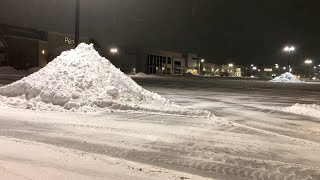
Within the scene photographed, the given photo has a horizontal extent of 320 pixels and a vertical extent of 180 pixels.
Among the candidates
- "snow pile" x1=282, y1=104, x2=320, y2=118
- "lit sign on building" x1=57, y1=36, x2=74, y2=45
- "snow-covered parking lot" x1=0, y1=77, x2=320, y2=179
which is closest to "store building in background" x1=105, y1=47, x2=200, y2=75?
"lit sign on building" x1=57, y1=36, x2=74, y2=45

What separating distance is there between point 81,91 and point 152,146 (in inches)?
276

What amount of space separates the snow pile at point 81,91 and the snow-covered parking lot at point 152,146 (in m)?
0.86

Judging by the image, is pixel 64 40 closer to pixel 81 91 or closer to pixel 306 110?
pixel 81 91

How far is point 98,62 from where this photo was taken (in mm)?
18016

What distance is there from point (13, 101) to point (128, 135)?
6789 mm

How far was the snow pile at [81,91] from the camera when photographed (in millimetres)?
15250

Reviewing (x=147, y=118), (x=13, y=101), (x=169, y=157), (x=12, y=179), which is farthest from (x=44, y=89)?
(x=12, y=179)

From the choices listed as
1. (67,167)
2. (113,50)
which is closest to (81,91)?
(67,167)

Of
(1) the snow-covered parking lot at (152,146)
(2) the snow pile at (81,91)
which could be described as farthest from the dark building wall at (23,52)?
(1) the snow-covered parking lot at (152,146)

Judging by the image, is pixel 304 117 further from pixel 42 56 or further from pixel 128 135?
pixel 42 56

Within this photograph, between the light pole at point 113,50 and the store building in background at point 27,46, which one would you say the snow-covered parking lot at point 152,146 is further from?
the light pole at point 113,50

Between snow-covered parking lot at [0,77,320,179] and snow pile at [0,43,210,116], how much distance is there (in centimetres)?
A: 86

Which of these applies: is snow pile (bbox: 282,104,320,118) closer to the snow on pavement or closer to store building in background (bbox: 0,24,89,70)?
the snow on pavement

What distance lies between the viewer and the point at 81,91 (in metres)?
15.8
